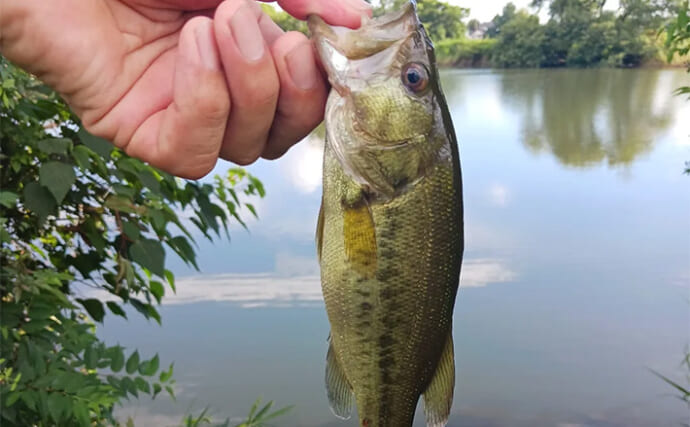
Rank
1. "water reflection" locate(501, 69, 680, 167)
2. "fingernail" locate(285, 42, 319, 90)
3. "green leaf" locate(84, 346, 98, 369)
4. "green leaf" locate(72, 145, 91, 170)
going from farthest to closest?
"water reflection" locate(501, 69, 680, 167) → "green leaf" locate(72, 145, 91, 170) → "green leaf" locate(84, 346, 98, 369) → "fingernail" locate(285, 42, 319, 90)

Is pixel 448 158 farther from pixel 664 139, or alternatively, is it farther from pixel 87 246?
pixel 664 139

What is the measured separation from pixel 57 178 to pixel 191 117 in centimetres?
158

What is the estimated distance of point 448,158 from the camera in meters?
1.34

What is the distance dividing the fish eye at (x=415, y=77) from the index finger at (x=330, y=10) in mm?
134

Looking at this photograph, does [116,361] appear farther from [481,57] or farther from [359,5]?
[481,57]

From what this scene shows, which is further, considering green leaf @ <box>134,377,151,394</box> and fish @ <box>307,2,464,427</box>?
green leaf @ <box>134,377,151,394</box>

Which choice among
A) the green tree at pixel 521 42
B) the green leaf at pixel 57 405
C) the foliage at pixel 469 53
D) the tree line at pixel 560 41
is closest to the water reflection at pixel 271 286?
the green leaf at pixel 57 405

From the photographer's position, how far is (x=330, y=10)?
131cm

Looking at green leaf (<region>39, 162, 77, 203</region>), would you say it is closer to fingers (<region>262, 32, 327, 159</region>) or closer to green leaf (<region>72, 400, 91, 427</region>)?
green leaf (<region>72, 400, 91, 427</region>)

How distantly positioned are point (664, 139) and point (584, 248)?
5.47 m

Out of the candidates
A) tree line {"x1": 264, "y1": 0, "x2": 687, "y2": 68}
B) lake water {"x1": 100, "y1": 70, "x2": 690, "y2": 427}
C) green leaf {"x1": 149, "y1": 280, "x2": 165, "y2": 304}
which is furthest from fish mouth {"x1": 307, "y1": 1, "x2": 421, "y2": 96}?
tree line {"x1": 264, "y1": 0, "x2": 687, "y2": 68}

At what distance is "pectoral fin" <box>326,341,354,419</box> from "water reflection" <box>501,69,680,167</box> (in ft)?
25.9

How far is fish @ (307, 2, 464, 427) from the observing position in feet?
4.39

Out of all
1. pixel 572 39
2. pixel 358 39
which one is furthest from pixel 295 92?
pixel 572 39
